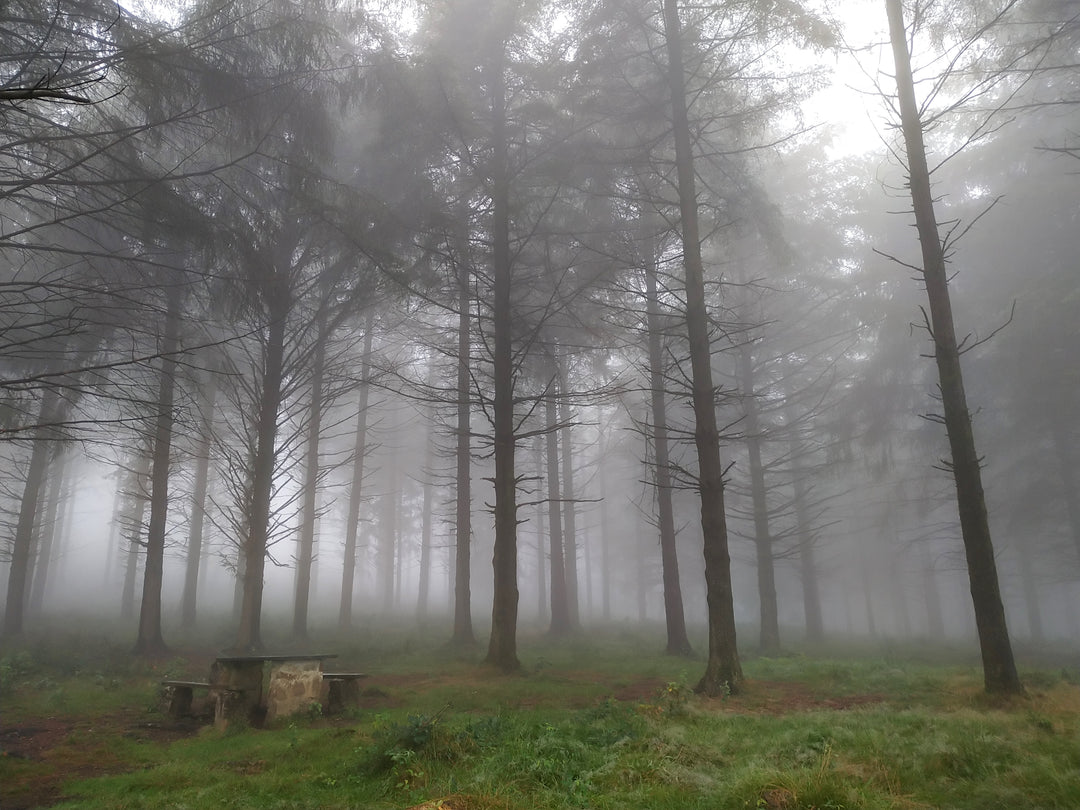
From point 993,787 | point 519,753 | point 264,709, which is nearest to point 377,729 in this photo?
point 519,753

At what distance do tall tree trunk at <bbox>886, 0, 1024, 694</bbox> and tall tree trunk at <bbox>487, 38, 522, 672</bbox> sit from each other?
677 centimetres

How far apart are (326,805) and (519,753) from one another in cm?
156

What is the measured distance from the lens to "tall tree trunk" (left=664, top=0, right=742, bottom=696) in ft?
30.0

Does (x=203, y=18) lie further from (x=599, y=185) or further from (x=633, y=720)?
(x=633, y=720)

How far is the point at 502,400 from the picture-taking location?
40.2ft

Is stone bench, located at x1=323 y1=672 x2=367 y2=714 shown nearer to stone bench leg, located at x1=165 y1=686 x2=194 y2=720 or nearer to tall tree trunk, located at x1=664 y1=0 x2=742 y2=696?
stone bench leg, located at x1=165 y1=686 x2=194 y2=720

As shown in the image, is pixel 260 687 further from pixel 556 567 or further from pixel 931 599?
pixel 931 599

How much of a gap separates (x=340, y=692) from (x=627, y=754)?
15.1ft

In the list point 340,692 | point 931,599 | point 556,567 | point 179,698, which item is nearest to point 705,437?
point 340,692

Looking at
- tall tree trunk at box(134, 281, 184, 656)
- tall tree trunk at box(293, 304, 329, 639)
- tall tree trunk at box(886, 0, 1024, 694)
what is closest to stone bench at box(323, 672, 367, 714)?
tall tree trunk at box(293, 304, 329, 639)

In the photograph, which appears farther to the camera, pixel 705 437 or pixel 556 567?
pixel 556 567

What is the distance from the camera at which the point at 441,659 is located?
45.5 feet

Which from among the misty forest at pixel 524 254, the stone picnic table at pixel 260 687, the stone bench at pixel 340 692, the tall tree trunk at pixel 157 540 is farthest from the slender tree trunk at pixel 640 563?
the stone picnic table at pixel 260 687

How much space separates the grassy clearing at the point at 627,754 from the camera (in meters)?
4.39
